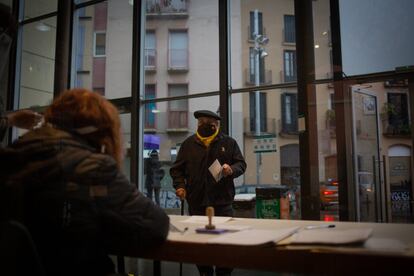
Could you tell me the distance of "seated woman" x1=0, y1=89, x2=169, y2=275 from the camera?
1.07 metres

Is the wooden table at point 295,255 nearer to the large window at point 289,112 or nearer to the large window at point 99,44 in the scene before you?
the large window at point 99,44

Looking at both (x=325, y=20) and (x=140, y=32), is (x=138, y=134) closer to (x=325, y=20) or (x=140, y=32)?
(x=140, y=32)

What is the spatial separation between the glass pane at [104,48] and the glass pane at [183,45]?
31 centimetres

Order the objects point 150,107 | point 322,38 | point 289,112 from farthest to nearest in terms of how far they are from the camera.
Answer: point 150,107
point 289,112
point 322,38

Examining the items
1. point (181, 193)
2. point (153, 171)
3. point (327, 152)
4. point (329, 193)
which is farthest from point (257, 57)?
point (181, 193)

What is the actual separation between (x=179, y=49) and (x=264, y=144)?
1.83 metres

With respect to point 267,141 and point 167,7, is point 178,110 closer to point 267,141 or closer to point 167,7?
point 267,141

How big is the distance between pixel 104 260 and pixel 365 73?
12.1ft

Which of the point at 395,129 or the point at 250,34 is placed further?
the point at 250,34

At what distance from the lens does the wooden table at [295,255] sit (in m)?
0.89

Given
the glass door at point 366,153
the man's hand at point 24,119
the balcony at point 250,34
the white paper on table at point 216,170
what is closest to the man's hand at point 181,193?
the white paper on table at point 216,170

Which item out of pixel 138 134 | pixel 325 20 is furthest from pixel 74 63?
pixel 325 20

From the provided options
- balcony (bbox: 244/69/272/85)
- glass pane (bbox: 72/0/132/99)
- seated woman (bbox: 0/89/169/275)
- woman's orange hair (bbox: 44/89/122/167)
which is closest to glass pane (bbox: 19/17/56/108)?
glass pane (bbox: 72/0/132/99)

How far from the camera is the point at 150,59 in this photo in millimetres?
5398
